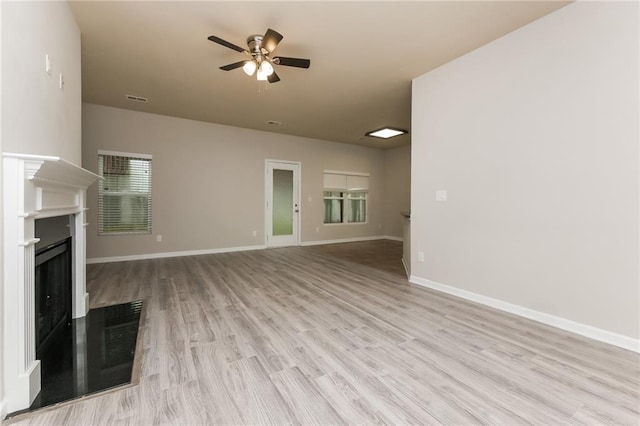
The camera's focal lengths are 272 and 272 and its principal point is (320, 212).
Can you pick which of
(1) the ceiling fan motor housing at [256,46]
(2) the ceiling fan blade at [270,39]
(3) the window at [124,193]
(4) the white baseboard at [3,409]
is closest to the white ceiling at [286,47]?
(1) the ceiling fan motor housing at [256,46]

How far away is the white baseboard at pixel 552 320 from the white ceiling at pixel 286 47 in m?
2.67

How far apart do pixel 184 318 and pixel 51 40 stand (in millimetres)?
2365

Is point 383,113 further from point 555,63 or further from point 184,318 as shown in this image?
point 184,318

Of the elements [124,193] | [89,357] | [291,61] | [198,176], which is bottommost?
[89,357]

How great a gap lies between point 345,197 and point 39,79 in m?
6.59

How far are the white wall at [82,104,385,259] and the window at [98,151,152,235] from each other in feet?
0.36

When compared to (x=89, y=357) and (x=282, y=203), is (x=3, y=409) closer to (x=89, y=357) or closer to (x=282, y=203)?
(x=89, y=357)

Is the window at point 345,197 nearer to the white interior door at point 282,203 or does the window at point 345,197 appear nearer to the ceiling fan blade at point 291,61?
the white interior door at point 282,203

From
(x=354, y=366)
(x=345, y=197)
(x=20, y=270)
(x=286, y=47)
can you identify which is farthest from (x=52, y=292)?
(x=345, y=197)

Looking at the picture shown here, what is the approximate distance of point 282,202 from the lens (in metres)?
6.66

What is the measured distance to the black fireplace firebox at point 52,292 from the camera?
6.03 feet

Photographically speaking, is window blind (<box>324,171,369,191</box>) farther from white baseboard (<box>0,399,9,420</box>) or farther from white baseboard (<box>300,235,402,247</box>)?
white baseboard (<box>0,399,9,420</box>)

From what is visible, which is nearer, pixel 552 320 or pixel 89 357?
pixel 89 357

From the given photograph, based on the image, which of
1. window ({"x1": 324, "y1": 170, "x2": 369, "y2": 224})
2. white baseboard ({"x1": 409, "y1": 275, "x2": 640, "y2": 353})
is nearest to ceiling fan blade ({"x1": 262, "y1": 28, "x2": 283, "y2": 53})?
white baseboard ({"x1": 409, "y1": 275, "x2": 640, "y2": 353})
